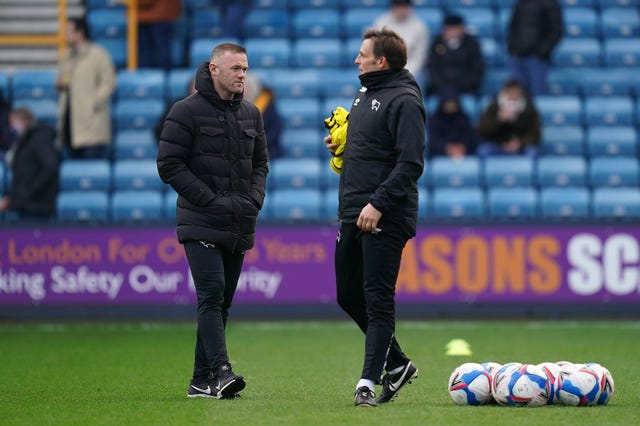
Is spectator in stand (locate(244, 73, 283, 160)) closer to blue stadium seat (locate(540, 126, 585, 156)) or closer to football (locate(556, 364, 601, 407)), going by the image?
blue stadium seat (locate(540, 126, 585, 156))

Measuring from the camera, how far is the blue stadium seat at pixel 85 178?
59.5ft

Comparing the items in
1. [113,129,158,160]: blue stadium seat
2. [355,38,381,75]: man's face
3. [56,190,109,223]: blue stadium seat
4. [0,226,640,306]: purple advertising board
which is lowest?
[0,226,640,306]: purple advertising board

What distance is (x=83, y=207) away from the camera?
17.7 metres

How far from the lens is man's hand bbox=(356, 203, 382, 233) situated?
7.86m

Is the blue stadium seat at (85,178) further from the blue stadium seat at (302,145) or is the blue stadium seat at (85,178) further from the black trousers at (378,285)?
the black trousers at (378,285)

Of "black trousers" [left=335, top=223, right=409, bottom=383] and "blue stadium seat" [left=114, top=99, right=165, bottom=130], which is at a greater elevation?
"blue stadium seat" [left=114, top=99, right=165, bottom=130]

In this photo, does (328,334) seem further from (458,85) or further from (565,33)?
(565,33)

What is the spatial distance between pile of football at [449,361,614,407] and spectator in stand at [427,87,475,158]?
994cm

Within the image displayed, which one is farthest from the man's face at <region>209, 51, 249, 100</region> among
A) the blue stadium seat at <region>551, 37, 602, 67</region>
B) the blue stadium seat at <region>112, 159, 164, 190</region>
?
the blue stadium seat at <region>551, 37, 602, 67</region>

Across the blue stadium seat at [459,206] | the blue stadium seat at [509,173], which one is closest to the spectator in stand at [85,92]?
the blue stadium seat at [459,206]

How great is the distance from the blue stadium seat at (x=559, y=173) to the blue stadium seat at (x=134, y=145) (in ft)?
17.6

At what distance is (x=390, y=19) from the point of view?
18922 mm

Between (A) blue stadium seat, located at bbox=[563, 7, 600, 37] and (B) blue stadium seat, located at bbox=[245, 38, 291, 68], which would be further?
(A) blue stadium seat, located at bbox=[563, 7, 600, 37]

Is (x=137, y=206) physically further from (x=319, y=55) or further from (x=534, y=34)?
(x=534, y=34)
